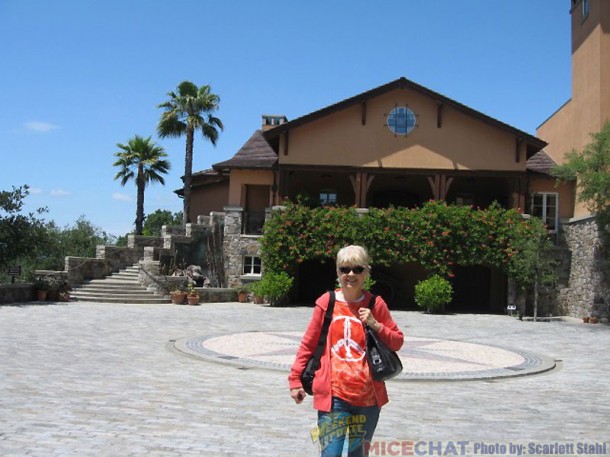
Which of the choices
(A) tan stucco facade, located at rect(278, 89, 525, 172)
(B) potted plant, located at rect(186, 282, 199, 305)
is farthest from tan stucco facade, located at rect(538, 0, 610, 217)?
(B) potted plant, located at rect(186, 282, 199, 305)

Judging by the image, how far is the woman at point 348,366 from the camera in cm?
387

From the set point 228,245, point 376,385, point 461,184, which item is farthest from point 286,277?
point 376,385

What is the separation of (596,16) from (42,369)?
72.5 ft

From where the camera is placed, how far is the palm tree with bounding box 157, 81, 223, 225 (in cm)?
3128

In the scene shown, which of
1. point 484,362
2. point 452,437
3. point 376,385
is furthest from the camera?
point 484,362

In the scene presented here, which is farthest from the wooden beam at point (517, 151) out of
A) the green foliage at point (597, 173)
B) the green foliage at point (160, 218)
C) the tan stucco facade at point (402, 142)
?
the green foliage at point (160, 218)

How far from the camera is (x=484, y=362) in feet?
36.6

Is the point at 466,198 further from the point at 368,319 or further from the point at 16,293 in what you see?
the point at 368,319

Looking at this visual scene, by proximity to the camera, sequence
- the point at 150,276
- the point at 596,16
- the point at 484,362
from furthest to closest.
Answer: the point at 150,276 → the point at 596,16 → the point at 484,362

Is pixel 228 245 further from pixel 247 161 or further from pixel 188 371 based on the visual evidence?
pixel 188 371

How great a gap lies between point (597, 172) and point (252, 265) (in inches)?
552

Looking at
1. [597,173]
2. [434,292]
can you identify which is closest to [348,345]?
[597,173]

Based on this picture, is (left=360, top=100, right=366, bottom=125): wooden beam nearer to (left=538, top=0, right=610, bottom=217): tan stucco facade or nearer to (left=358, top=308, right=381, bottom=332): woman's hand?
(left=538, top=0, right=610, bottom=217): tan stucco facade

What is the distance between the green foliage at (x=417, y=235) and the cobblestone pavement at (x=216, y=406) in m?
9.23
